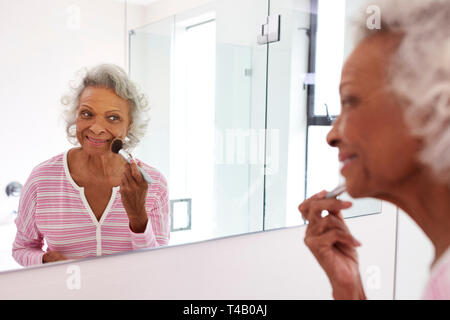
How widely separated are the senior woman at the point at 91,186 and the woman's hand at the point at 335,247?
505 millimetres

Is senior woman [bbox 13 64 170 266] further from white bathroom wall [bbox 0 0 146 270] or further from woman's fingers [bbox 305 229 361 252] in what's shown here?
woman's fingers [bbox 305 229 361 252]

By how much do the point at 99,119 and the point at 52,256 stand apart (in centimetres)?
33

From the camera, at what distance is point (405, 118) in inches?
19.4

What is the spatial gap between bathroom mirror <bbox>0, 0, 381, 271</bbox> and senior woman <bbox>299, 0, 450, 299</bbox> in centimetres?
44

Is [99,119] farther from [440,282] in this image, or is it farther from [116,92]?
[440,282]

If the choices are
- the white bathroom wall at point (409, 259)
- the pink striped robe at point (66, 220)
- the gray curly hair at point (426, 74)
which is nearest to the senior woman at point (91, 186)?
the pink striped robe at point (66, 220)

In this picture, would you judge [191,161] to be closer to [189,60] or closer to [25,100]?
→ [189,60]

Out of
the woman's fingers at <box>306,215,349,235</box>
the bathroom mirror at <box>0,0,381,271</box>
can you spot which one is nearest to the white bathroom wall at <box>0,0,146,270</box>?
the bathroom mirror at <box>0,0,381,271</box>

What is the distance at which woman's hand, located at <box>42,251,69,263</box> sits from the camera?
99 centimetres

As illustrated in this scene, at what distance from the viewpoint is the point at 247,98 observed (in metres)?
1.27

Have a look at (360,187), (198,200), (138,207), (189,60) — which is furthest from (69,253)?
(360,187)

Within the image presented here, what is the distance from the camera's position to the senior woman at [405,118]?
468 mm

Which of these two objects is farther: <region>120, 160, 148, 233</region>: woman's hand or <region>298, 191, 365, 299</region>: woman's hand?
<region>120, 160, 148, 233</region>: woman's hand

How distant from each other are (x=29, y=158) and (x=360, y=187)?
2.29 feet
